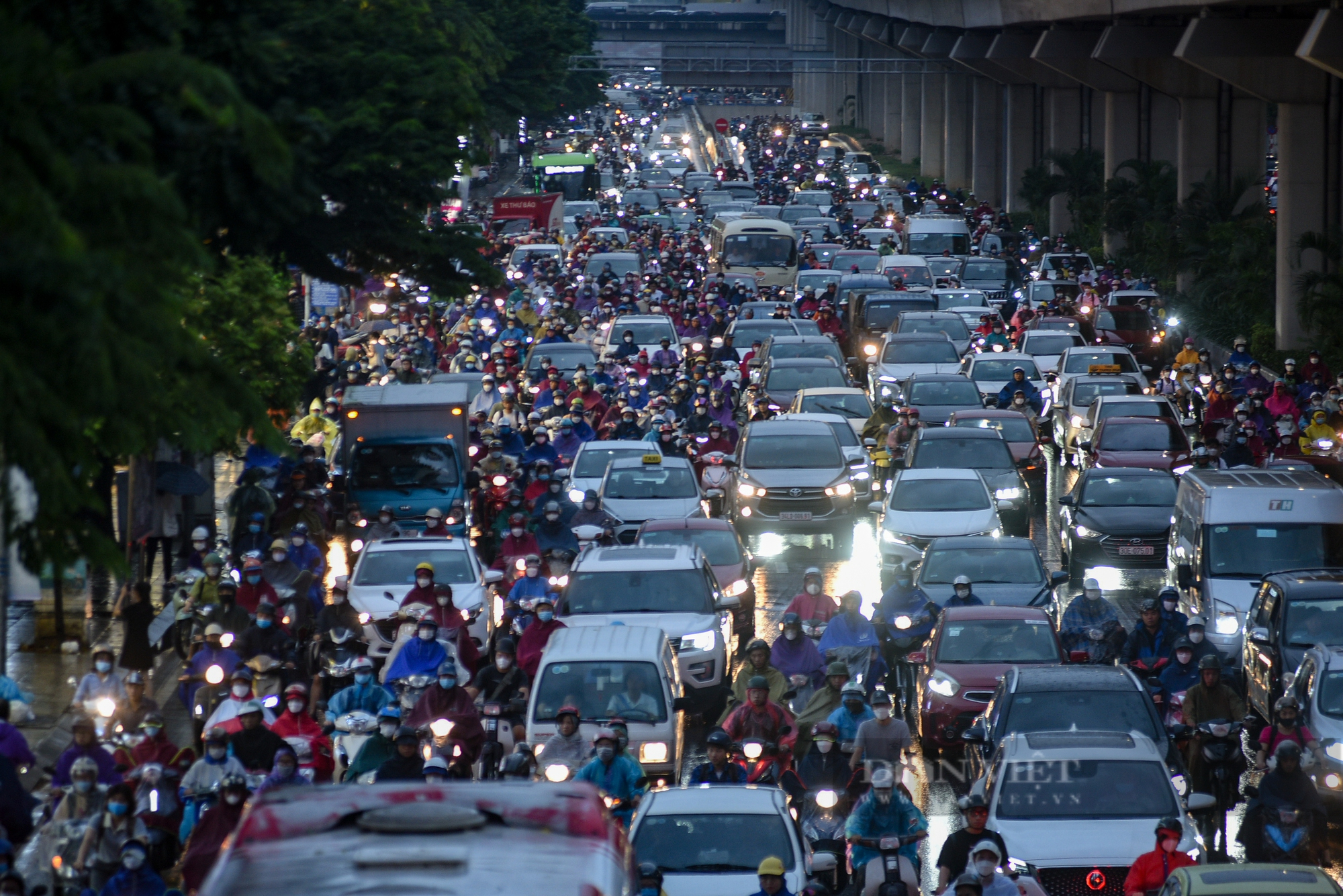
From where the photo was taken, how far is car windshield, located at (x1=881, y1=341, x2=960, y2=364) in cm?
3862

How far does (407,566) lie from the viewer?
891 inches

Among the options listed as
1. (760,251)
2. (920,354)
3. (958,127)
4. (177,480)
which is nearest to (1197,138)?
(760,251)

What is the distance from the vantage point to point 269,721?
17250 millimetres

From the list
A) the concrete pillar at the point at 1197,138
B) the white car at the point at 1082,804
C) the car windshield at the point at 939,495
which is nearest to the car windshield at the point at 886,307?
the car windshield at the point at 939,495

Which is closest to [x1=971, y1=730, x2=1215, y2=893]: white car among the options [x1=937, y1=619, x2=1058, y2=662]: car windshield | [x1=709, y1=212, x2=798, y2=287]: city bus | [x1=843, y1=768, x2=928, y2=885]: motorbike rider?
[x1=843, y1=768, x2=928, y2=885]: motorbike rider

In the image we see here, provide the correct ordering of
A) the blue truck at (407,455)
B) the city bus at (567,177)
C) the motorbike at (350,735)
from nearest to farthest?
the motorbike at (350,735) < the blue truck at (407,455) < the city bus at (567,177)

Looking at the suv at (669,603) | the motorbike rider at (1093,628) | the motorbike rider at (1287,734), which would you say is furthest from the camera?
the motorbike rider at (1093,628)

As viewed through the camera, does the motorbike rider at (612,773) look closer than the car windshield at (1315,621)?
Yes

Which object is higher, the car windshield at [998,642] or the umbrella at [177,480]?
the umbrella at [177,480]

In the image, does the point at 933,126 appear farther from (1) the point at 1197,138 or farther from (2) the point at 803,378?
(2) the point at 803,378

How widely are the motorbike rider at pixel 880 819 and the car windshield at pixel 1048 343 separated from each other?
28.6 metres

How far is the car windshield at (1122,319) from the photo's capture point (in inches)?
1810

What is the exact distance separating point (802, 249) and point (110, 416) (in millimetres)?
54202

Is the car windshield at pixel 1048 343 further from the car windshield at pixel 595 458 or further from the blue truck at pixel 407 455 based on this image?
the blue truck at pixel 407 455
